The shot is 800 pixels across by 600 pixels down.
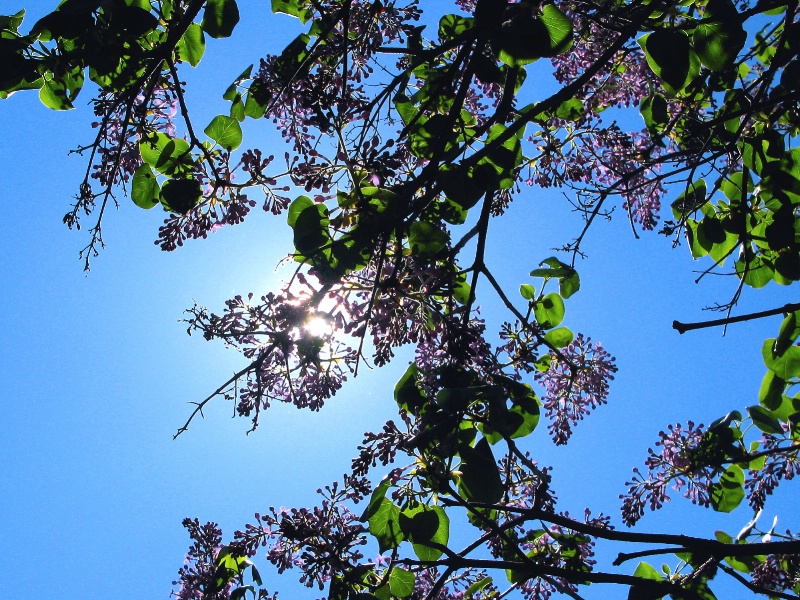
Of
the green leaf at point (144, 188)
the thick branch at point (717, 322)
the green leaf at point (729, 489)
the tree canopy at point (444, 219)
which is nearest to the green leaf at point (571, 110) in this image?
the tree canopy at point (444, 219)

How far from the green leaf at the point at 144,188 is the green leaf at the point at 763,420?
264 centimetres

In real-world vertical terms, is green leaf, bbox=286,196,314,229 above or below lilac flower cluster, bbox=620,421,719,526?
above

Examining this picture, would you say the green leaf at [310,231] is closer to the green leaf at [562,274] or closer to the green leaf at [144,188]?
the green leaf at [144,188]

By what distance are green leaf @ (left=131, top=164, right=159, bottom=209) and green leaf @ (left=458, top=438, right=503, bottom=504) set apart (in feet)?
5.37

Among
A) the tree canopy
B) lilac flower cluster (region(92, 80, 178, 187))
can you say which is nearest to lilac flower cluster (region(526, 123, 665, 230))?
the tree canopy

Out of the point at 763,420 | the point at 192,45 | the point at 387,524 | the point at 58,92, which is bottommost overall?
the point at 387,524

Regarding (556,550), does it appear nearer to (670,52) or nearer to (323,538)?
(323,538)

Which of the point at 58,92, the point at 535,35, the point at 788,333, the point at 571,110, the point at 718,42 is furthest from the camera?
the point at 571,110

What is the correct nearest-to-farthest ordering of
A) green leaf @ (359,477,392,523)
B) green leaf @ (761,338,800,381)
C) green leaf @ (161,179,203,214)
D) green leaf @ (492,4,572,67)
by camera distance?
1. green leaf @ (492,4,572,67)
2. green leaf @ (359,477,392,523)
3. green leaf @ (161,179,203,214)
4. green leaf @ (761,338,800,381)

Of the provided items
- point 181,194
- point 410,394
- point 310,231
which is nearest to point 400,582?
point 410,394

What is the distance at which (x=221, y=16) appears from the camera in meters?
2.60

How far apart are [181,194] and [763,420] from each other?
2.50 meters

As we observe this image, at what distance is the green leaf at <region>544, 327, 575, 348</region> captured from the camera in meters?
2.95

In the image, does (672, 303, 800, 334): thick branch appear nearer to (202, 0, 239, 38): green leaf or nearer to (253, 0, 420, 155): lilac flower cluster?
(253, 0, 420, 155): lilac flower cluster
